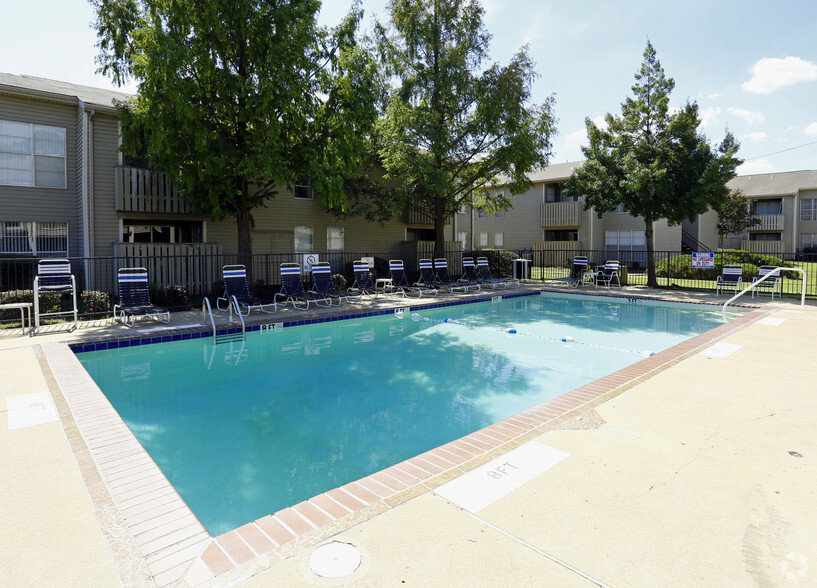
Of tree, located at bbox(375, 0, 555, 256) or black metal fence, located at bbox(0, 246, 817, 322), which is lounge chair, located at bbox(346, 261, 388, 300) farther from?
tree, located at bbox(375, 0, 555, 256)

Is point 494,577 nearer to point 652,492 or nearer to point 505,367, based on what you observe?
point 652,492

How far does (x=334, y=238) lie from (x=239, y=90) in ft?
26.4

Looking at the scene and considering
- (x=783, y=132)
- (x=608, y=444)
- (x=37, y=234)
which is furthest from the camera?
(x=783, y=132)

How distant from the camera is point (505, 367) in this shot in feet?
23.3

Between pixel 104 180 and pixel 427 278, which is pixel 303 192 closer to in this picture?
pixel 427 278

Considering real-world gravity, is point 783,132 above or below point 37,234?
above

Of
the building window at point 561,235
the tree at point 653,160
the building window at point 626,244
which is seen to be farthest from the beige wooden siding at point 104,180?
the building window at point 626,244

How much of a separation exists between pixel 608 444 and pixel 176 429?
4.13 metres

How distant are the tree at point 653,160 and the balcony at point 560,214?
933cm

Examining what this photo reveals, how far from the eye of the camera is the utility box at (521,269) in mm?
19125

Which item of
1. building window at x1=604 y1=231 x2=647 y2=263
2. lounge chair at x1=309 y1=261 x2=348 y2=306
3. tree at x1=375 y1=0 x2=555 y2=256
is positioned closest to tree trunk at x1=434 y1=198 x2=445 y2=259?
tree at x1=375 y1=0 x2=555 y2=256

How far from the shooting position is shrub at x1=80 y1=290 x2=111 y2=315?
9727 millimetres

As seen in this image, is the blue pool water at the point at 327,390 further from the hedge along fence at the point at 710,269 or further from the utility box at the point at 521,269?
the hedge along fence at the point at 710,269

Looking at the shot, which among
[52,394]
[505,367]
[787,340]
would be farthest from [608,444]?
[787,340]
